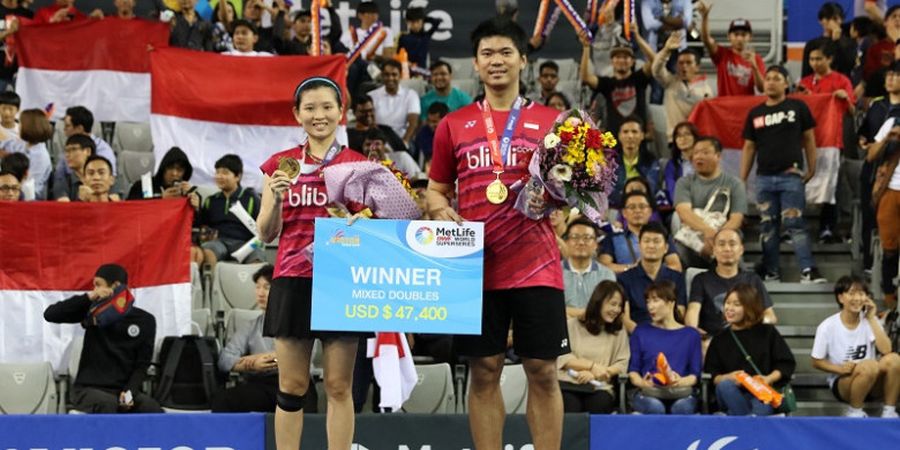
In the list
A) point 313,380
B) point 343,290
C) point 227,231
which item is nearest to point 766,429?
point 313,380

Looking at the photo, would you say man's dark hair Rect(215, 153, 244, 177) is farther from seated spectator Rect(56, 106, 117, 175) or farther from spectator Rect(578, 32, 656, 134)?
spectator Rect(578, 32, 656, 134)

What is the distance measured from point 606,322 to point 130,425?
11.5ft

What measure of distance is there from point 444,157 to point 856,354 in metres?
5.14

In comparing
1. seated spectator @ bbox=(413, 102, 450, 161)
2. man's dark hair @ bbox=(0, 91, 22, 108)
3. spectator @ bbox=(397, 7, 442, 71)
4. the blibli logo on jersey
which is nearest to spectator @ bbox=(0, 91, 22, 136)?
man's dark hair @ bbox=(0, 91, 22, 108)

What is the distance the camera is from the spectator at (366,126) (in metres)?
14.9

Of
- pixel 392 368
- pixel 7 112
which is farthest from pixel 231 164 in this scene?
pixel 392 368

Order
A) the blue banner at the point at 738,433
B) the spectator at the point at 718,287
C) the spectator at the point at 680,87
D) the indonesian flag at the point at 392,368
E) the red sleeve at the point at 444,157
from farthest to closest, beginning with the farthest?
the spectator at the point at 680,87, the spectator at the point at 718,287, the indonesian flag at the point at 392,368, the blue banner at the point at 738,433, the red sleeve at the point at 444,157

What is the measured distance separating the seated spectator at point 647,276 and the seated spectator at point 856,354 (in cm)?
114

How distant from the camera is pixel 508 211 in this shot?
24.1ft

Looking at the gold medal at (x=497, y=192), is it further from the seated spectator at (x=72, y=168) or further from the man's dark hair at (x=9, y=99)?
the man's dark hair at (x=9, y=99)

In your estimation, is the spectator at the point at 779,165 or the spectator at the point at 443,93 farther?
the spectator at the point at 443,93

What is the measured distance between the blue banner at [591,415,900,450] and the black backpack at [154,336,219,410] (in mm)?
2777

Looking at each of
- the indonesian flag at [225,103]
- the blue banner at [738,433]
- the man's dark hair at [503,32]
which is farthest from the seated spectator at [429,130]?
the man's dark hair at [503,32]

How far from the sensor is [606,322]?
11.4 m
